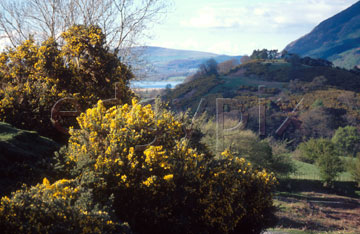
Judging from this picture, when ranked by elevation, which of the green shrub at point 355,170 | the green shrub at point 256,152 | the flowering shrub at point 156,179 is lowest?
the green shrub at point 355,170

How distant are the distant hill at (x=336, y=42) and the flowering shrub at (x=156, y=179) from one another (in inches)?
5878

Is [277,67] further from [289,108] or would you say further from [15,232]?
[15,232]

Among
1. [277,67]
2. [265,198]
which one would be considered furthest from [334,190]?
[277,67]

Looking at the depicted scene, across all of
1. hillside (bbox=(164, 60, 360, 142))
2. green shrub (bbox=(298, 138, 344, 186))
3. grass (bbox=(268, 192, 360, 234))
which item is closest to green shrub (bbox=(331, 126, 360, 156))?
hillside (bbox=(164, 60, 360, 142))

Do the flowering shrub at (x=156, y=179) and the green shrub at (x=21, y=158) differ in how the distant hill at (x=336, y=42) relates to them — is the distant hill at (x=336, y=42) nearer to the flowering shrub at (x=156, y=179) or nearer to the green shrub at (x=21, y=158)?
the flowering shrub at (x=156, y=179)

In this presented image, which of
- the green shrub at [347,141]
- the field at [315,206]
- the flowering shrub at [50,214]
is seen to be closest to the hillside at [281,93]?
the green shrub at [347,141]

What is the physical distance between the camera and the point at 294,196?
87.2 feet

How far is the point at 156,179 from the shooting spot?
491cm

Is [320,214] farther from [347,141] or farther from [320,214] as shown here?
[347,141]

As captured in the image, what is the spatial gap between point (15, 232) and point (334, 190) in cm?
3324

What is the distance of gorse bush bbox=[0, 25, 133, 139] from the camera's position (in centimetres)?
702

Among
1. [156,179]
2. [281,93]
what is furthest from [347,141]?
[156,179]

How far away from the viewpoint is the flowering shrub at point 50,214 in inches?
128

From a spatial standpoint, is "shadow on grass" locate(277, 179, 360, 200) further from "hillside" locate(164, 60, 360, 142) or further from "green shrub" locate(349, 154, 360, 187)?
"hillside" locate(164, 60, 360, 142)
